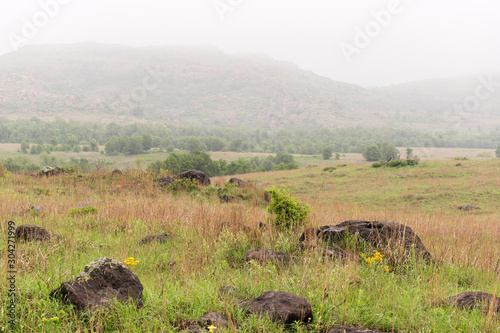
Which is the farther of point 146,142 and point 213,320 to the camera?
point 146,142

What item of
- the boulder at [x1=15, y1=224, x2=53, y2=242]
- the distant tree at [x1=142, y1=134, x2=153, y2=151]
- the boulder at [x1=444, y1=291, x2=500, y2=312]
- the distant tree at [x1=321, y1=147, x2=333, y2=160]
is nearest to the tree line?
the distant tree at [x1=142, y1=134, x2=153, y2=151]

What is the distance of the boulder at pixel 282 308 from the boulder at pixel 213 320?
12.2 inches

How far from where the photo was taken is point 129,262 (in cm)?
438

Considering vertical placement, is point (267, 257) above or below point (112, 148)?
below

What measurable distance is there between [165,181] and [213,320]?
13877 millimetres

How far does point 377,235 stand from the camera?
606 centimetres

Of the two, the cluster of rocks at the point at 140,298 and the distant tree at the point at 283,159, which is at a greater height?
the cluster of rocks at the point at 140,298

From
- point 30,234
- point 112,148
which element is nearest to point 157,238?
point 30,234

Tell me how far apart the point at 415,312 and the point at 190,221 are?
5.15 m

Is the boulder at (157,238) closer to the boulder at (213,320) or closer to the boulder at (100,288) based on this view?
the boulder at (100,288)

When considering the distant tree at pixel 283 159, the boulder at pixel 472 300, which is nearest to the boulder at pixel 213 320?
the boulder at pixel 472 300

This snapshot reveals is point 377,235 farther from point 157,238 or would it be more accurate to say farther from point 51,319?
point 51,319

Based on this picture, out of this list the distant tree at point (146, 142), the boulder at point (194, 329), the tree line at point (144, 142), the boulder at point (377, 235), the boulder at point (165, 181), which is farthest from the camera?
the distant tree at point (146, 142)

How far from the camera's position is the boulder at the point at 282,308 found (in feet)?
10.4
